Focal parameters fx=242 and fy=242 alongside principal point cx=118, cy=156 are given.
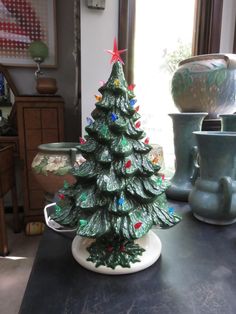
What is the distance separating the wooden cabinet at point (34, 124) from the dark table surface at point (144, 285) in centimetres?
109

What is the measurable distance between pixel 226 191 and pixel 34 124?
1.22 meters

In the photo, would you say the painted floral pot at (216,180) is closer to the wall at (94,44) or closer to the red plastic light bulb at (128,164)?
the red plastic light bulb at (128,164)

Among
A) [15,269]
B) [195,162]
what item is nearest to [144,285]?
[195,162]

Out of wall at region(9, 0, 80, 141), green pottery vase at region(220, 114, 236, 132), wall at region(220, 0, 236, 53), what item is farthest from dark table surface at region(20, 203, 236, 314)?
wall at region(9, 0, 80, 141)

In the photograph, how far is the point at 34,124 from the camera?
1.44 m

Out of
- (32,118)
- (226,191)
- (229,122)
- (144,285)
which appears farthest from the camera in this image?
(32,118)

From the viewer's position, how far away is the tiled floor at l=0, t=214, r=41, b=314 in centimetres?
103

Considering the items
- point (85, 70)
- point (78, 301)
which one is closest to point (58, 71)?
point (85, 70)

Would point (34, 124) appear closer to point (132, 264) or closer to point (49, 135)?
point (49, 135)

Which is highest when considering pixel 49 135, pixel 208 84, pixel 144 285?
pixel 208 84

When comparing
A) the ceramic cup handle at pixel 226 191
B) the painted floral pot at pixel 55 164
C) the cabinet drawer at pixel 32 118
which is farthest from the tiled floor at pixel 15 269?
the ceramic cup handle at pixel 226 191

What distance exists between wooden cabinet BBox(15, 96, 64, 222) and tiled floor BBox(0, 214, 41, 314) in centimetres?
31

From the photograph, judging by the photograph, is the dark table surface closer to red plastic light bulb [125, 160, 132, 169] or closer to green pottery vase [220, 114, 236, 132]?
red plastic light bulb [125, 160, 132, 169]

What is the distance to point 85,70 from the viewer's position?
1087 millimetres
